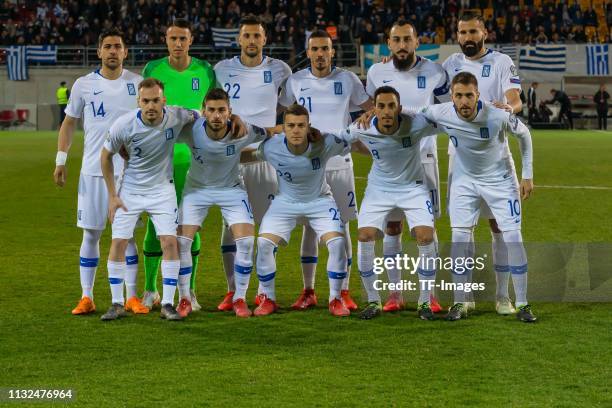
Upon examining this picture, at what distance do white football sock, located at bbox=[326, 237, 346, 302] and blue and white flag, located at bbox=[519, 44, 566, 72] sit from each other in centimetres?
2642

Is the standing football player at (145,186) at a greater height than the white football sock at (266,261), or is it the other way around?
the standing football player at (145,186)

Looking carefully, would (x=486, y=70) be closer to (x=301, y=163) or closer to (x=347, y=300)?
(x=301, y=163)

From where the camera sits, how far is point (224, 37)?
110 feet

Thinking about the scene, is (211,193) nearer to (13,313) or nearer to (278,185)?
(278,185)

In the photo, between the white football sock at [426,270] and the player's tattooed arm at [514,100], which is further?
the player's tattooed arm at [514,100]

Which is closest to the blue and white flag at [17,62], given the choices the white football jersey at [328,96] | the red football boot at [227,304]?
the white football jersey at [328,96]

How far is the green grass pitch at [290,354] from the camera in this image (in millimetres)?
5219

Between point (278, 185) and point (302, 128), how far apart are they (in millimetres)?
614

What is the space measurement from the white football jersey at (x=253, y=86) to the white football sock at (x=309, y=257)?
0.89m

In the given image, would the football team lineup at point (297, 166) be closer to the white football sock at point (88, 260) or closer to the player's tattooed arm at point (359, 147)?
the white football sock at point (88, 260)

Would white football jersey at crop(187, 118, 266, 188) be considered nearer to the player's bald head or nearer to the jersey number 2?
the jersey number 2

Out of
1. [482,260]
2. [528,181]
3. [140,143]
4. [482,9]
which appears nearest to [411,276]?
[482,260]

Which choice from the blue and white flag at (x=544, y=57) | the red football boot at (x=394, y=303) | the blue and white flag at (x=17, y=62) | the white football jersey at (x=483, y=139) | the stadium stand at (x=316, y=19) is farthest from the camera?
the blue and white flag at (x=17, y=62)

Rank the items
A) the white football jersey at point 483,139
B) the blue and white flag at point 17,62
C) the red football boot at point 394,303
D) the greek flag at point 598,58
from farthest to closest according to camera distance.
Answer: the blue and white flag at point 17,62, the greek flag at point 598,58, the red football boot at point 394,303, the white football jersey at point 483,139
